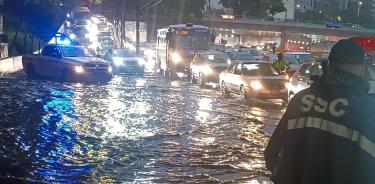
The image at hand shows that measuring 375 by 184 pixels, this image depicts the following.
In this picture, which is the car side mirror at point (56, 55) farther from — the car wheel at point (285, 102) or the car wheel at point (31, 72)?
the car wheel at point (285, 102)

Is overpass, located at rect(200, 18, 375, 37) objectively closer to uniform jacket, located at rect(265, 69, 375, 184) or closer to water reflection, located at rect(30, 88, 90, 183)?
water reflection, located at rect(30, 88, 90, 183)

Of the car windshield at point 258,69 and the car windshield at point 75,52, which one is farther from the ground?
the car windshield at point 75,52

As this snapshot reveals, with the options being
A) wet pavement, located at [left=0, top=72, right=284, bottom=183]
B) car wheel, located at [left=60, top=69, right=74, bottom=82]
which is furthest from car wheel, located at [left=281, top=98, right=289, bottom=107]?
car wheel, located at [left=60, top=69, right=74, bottom=82]

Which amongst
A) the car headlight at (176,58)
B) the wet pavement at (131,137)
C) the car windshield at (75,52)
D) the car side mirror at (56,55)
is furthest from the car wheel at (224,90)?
the car headlight at (176,58)

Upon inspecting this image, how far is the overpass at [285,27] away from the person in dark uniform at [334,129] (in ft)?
312

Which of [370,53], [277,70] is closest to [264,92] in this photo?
[277,70]

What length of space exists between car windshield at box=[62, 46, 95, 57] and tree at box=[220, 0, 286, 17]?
102400mm

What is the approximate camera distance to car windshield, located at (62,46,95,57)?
2420 cm

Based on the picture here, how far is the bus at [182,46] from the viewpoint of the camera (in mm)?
31013

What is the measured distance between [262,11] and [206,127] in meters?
115

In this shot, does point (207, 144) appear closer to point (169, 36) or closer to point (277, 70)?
point (277, 70)

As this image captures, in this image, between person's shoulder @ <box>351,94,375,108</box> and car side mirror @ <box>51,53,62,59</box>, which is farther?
car side mirror @ <box>51,53,62,59</box>

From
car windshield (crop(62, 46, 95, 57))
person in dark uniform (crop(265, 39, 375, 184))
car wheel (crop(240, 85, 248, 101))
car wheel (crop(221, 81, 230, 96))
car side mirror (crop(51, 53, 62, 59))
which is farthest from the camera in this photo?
car windshield (crop(62, 46, 95, 57))

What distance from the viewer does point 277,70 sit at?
64.8 ft
